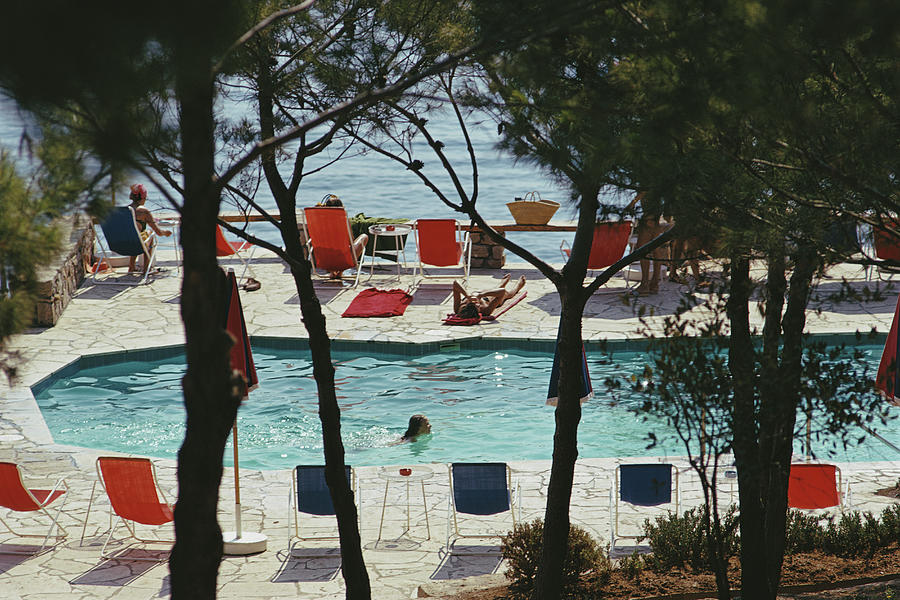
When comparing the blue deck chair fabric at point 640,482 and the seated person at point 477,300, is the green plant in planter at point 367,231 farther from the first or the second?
the blue deck chair fabric at point 640,482

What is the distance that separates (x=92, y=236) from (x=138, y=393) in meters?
4.81

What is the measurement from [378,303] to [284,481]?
5.36 metres

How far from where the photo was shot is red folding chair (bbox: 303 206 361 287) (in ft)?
44.1

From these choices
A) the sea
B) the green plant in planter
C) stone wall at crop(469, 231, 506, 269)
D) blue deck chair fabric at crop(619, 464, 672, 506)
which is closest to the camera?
blue deck chair fabric at crop(619, 464, 672, 506)

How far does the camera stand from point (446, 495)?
756cm

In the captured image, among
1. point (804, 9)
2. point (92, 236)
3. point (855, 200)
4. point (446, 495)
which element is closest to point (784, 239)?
point (855, 200)

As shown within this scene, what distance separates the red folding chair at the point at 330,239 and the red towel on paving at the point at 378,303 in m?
0.54

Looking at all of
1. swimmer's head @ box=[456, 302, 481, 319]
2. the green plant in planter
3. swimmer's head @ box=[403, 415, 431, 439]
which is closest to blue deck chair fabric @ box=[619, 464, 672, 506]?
swimmer's head @ box=[403, 415, 431, 439]

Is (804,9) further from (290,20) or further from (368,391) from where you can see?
(368,391)

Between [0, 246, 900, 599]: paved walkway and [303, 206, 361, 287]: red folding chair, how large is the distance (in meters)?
0.67

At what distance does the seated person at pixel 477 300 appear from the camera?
1243 centimetres

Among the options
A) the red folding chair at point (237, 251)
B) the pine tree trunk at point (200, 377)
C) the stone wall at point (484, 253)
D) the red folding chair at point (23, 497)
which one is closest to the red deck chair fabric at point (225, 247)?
the red folding chair at point (237, 251)

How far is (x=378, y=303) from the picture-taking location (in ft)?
42.8

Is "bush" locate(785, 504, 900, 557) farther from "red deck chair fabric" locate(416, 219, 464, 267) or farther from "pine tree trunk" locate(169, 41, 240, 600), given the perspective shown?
"red deck chair fabric" locate(416, 219, 464, 267)
